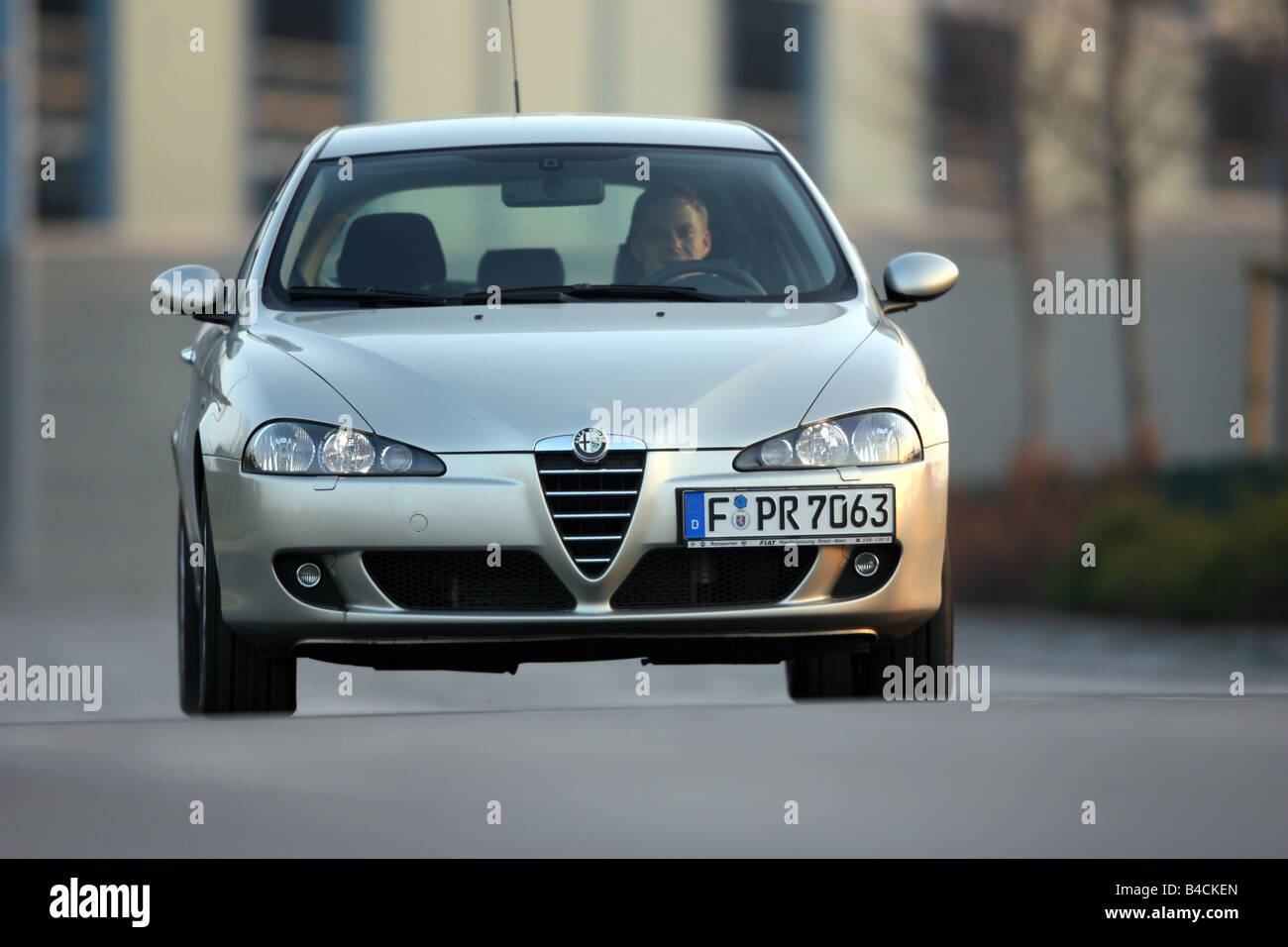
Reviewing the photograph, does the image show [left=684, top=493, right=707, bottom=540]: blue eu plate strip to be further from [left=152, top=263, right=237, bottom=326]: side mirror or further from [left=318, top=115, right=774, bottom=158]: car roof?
[left=318, top=115, right=774, bottom=158]: car roof

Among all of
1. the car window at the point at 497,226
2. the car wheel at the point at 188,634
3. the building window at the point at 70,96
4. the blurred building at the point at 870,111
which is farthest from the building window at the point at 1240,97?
the car wheel at the point at 188,634

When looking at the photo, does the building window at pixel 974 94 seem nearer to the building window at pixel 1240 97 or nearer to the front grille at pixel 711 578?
the building window at pixel 1240 97

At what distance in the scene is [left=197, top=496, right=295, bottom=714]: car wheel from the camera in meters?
5.25

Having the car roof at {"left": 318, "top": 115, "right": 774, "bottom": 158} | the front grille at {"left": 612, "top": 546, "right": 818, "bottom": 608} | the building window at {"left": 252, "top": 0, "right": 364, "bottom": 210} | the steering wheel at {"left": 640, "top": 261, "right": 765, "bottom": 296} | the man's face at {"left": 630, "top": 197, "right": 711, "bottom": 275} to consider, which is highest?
the building window at {"left": 252, "top": 0, "right": 364, "bottom": 210}

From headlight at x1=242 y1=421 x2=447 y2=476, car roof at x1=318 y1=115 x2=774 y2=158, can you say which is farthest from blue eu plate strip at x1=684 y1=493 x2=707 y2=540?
car roof at x1=318 y1=115 x2=774 y2=158

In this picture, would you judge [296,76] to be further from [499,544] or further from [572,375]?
[499,544]

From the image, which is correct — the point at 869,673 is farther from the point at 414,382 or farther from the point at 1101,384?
the point at 1101,384

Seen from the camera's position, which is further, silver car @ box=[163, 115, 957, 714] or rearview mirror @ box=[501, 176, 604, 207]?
rearview mirror @ box=[501, 176, 604, 207]

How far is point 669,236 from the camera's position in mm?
5965

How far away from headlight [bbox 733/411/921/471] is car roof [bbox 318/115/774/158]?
61.8 inches

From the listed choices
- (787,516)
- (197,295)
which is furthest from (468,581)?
(197,295)

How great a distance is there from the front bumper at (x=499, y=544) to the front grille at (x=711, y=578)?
24 millimetres

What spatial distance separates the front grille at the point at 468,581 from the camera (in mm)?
4840

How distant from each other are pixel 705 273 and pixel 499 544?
1.32 m
